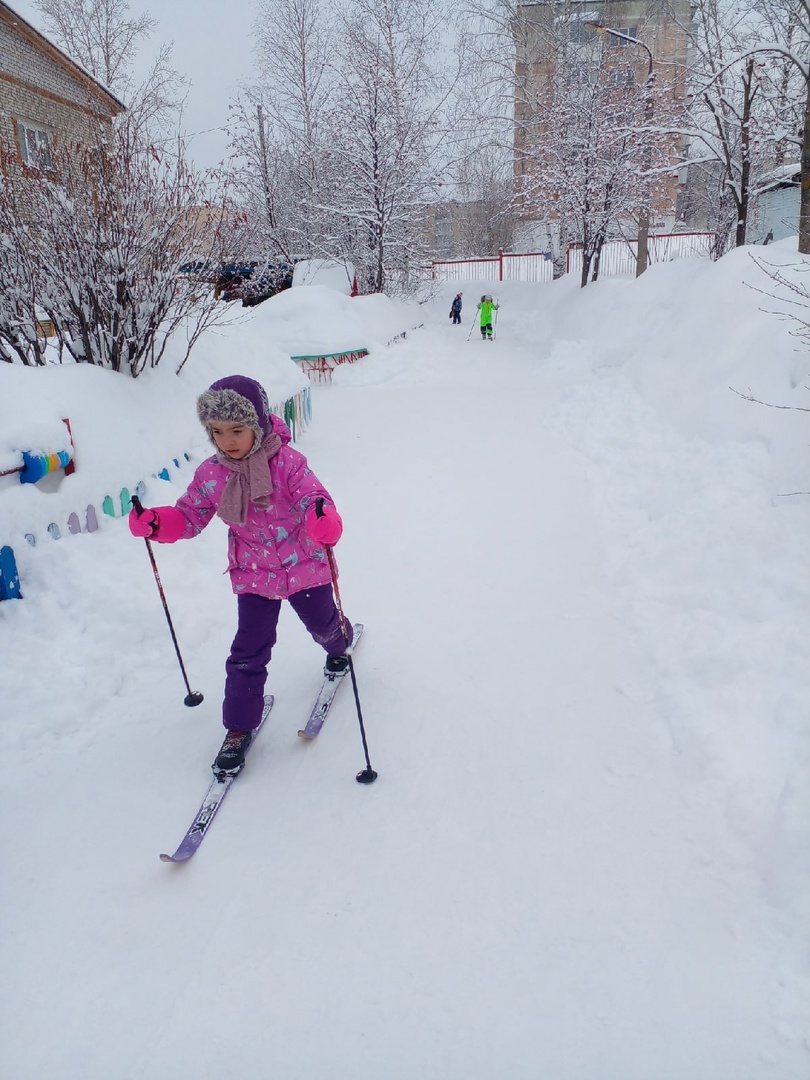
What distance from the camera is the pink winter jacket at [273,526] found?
2764 mm

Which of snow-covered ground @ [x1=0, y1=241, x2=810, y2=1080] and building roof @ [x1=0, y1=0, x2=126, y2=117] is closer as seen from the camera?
snow-covered ground @ [x1=0, y1=241, x2=810, y2=1080]

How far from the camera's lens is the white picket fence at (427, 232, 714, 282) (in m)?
23.8

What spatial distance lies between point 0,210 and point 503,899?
5945mm

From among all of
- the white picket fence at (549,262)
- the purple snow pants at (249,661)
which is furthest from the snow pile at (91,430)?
the white picket fence at (549,262)

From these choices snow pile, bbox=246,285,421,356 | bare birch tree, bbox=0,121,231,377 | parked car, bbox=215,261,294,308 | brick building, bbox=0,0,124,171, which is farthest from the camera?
parked car, bbox=215,261,294,308

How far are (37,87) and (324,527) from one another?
2132 cm

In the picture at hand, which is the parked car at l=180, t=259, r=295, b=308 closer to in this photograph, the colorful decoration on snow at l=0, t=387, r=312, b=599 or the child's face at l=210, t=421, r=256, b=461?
the colorful decoration on snow at l=0, t=387, r=312, b=599

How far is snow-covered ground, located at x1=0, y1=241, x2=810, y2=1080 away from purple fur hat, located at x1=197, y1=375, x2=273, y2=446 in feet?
4.98

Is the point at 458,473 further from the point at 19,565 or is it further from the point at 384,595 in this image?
the point at 19,565

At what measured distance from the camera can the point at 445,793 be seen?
2.68m

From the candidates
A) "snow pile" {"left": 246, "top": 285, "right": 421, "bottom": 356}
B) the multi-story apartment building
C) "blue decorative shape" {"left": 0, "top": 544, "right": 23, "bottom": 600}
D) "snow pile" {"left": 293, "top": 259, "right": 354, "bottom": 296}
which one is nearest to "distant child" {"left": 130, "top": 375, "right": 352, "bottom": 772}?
"blue decorative shape" {"left": 0, "top": 544, "right": 23, "bottom": 600}

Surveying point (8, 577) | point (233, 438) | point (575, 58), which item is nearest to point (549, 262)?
point (575, 58)

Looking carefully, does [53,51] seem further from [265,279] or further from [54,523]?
[54,523]

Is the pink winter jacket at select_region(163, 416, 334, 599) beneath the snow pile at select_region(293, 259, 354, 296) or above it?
beneath
